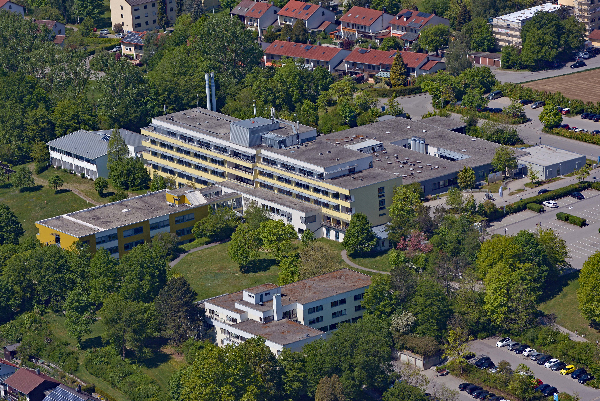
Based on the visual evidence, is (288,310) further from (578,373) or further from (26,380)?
(578,373)

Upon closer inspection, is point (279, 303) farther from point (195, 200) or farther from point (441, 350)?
point (195, 200)

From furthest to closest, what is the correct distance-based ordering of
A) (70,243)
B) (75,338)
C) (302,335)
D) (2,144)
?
1. (2,144)
2. (70,243)
3. (75,338)
4. (302,335)

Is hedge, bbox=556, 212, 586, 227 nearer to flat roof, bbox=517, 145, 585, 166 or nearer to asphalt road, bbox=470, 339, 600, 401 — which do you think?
flat roof, bbox=517, 145, 585, 166

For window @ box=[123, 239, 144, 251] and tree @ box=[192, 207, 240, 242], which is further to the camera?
tree @ box=[192, 207, 240, 242]

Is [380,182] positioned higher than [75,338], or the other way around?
[380,182]

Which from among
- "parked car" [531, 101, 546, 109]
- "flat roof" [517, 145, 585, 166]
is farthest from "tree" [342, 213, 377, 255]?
"parked car" [531, 101, 546, 109]

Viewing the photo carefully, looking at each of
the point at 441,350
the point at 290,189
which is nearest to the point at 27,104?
the point at 290,189
